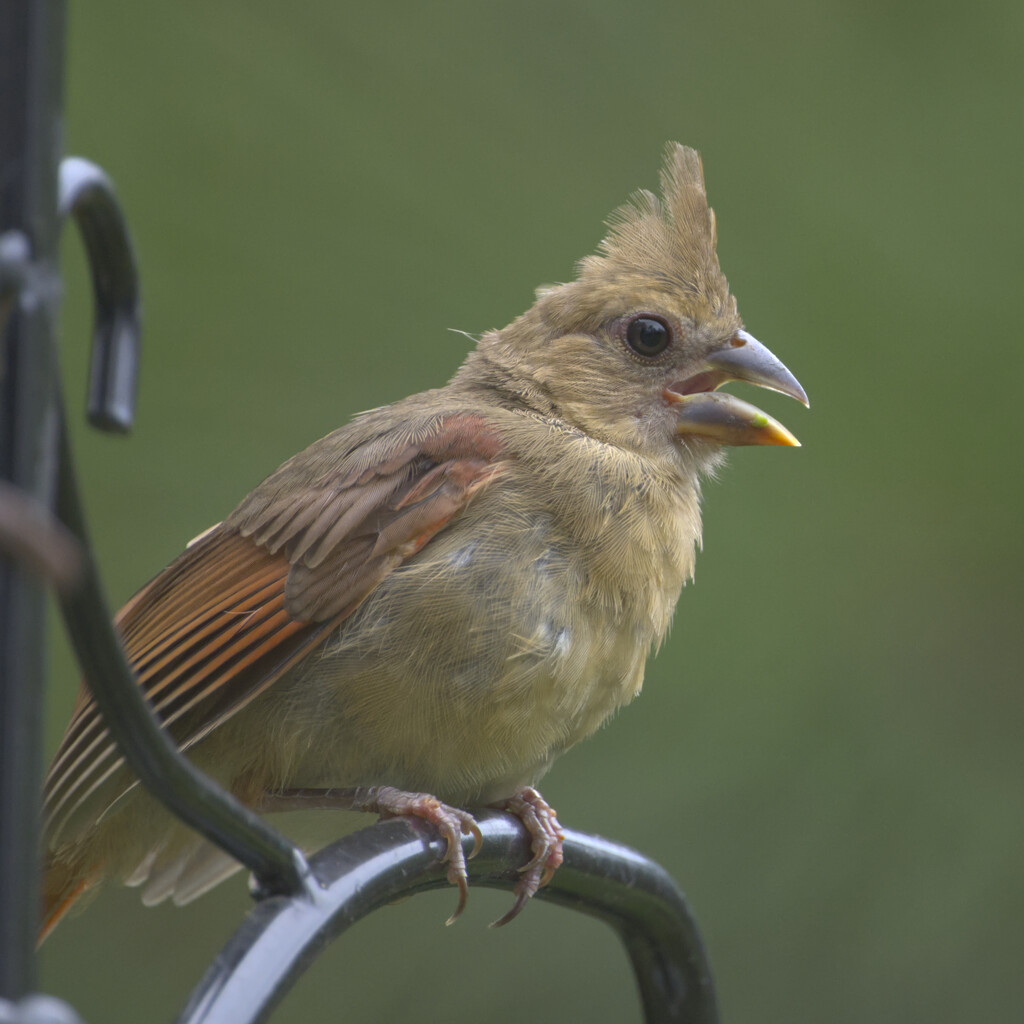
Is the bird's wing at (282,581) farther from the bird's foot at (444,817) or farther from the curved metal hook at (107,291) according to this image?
the curved metal hook at (107,291)

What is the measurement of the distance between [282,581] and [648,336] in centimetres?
98

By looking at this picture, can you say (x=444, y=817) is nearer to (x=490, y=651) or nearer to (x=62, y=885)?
(x=490, y=651)

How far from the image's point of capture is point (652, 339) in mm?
3186

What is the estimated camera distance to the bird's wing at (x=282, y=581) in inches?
99.3

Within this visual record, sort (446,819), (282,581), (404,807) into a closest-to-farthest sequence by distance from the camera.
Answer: (446,819) → (404,807) → (282,581)

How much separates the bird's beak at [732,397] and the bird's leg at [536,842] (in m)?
0.81

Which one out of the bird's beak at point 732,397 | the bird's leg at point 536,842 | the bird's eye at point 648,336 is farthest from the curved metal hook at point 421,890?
the bird's eye at point 648,336

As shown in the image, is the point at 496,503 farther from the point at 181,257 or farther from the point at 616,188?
the point at 616,188

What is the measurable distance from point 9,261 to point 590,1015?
3107mm

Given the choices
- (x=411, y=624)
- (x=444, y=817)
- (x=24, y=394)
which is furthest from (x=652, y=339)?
(x=24, y=394)

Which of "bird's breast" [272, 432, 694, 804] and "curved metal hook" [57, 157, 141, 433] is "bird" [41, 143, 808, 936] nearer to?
"bird's breast" [272, 432, 694, 804]

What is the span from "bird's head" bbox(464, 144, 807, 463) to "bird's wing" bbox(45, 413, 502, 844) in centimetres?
38

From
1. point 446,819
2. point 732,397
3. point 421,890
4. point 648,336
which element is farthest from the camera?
point 648,336

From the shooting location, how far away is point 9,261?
0.87m
